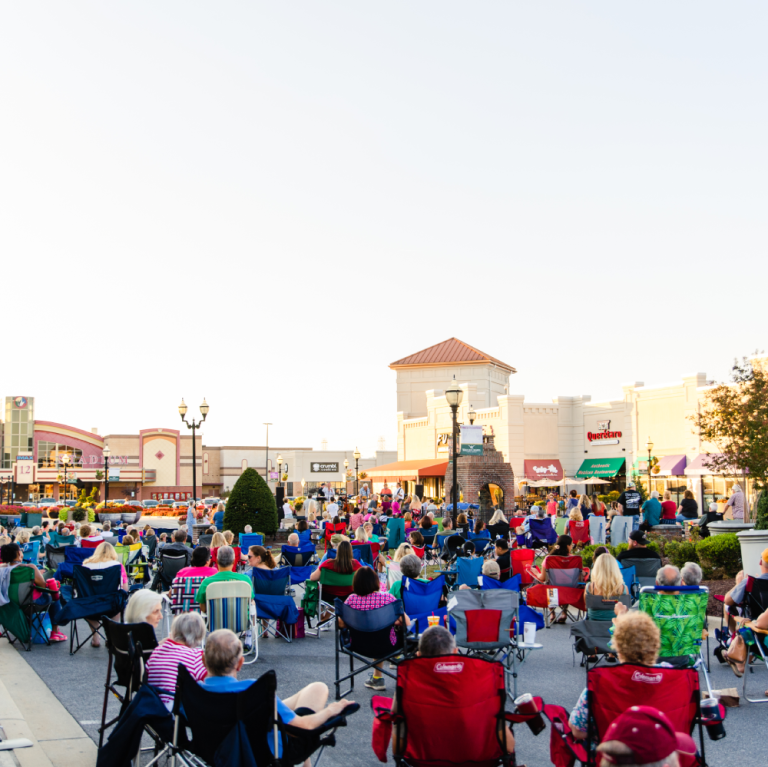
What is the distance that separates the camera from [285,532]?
26953 millimetres

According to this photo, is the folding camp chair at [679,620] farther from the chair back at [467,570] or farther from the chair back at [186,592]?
the chair back at [467,570]

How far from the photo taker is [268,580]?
32.7 feet

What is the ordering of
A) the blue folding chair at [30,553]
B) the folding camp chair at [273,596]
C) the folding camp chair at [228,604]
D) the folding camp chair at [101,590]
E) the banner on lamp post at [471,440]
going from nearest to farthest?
the folding camp chair at [228,604] < the folding camp chair at [101,590] < the folding camp chair at [273,596] < the blue folding chair at [30,553] < the banner on lamp post at [471,440]

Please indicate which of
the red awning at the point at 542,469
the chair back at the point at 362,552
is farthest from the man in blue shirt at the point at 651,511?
the red awning at the point at 542,469

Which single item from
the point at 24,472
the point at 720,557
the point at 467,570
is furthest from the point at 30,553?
the point at 24,472

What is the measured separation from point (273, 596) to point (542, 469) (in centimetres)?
4186

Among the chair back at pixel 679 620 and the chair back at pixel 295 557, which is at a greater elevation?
the chair back at pixel 679 620

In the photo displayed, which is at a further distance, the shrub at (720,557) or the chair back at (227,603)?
the shrub at (720,557)

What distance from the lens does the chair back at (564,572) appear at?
35.1ft

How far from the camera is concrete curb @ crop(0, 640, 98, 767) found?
5664mm

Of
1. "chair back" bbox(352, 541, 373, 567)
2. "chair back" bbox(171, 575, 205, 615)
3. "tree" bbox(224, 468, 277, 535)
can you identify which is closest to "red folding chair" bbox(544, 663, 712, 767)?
"chair back" bbox(171, 575, 205, 615)

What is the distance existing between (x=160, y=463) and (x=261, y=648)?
2829 inches

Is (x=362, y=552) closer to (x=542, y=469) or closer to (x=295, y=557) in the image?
(x=295, y=557)

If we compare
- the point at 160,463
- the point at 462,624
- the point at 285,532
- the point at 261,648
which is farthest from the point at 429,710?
the point at 160,463
